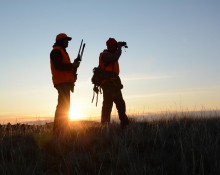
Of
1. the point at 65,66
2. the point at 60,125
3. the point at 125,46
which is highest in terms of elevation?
the point at 125,46

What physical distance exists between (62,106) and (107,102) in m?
1.21

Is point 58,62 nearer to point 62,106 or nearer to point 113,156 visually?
point 62,106

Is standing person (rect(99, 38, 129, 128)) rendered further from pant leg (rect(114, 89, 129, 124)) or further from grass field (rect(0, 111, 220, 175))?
grass field (rect(0, 111, 220, 175))

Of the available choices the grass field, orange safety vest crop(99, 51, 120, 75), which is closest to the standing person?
orange safety vest crop(99, 51, 120, 75)

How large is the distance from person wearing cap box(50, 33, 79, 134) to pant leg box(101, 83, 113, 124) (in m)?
0.95

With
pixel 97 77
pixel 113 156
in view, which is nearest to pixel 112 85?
pixel 97 77

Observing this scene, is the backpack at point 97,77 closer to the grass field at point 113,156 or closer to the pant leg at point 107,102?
the pant leg at point 107,102

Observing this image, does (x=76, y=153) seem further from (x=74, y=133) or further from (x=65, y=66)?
(x=65, y=66)

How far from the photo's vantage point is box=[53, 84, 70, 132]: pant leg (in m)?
8.60

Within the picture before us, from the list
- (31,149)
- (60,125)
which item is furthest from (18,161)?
(60,125)

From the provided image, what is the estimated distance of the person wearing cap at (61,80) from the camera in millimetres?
8570

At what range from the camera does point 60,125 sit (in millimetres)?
8547

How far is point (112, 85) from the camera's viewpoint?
30.4 ft

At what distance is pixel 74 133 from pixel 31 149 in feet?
4.99
